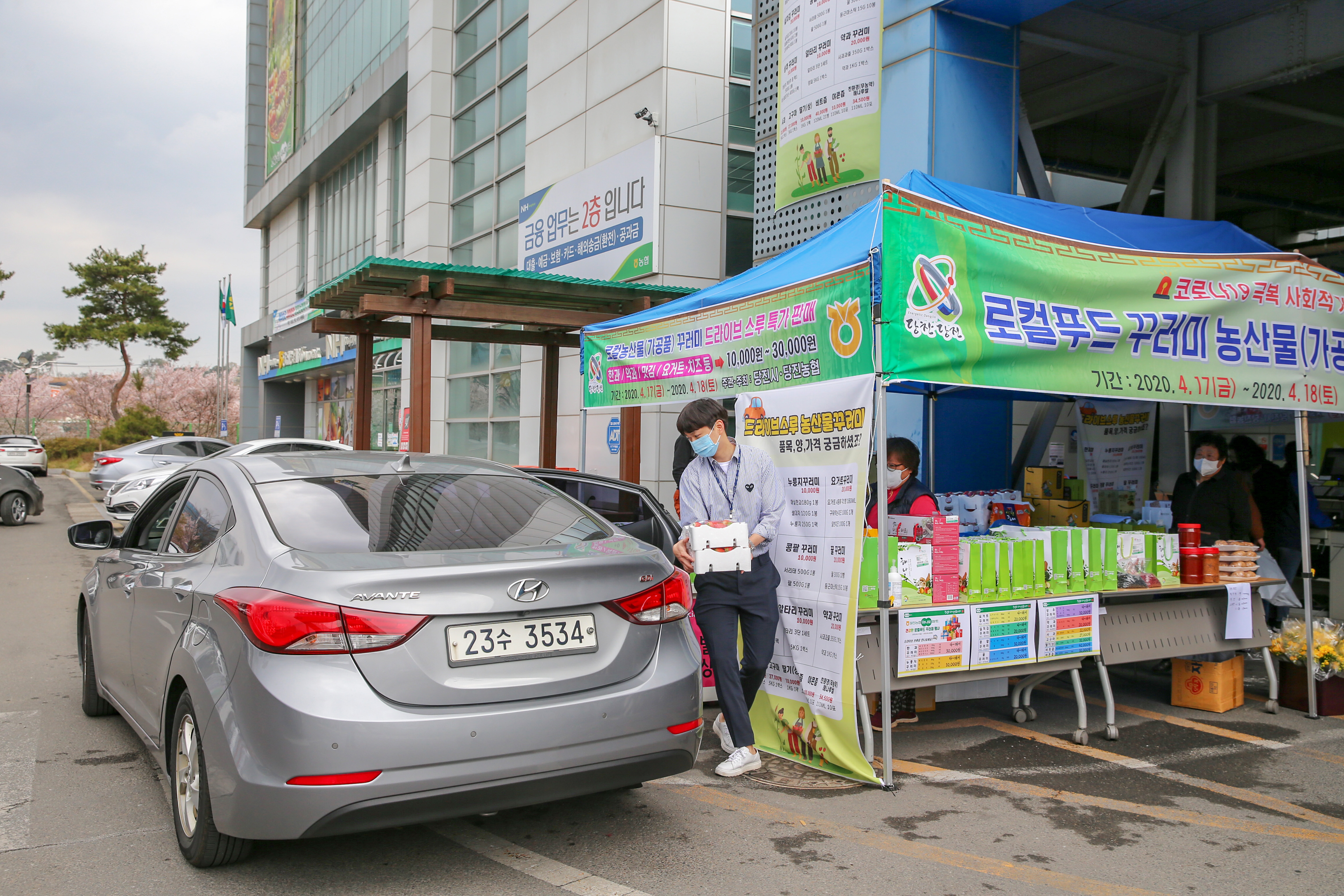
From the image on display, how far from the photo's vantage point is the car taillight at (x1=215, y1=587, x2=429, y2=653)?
2.90m

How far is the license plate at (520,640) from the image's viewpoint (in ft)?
9.98

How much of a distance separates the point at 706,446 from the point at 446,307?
664 centimetres

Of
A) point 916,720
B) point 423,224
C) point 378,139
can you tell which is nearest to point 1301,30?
point 916,720

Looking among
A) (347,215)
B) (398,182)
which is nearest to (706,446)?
(398,182)

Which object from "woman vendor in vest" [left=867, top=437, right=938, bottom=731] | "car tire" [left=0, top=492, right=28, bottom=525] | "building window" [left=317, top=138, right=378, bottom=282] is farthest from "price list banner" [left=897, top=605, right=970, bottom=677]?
"building window" [left=317, top=138, right=378, bottom=282]

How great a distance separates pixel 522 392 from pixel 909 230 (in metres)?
12.5

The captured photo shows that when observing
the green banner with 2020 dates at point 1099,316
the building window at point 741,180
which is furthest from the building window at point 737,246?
the green banner with 2020 dates at point 1099,316

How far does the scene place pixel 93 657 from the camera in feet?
16.8

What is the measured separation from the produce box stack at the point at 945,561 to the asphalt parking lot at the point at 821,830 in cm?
89

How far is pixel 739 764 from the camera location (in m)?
4.61

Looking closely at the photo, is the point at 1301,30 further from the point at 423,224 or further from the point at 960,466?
the point at 423,224

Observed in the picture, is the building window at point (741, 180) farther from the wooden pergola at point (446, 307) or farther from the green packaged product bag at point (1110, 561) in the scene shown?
the green packaged product bag at point (1110, 561)

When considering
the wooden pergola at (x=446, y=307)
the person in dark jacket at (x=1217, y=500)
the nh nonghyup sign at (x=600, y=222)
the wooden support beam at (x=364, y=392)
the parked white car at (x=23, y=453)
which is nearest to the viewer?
the person in dark jacket at (x=1217, y=500)

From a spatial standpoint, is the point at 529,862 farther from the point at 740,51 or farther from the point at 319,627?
the point at 740,51
